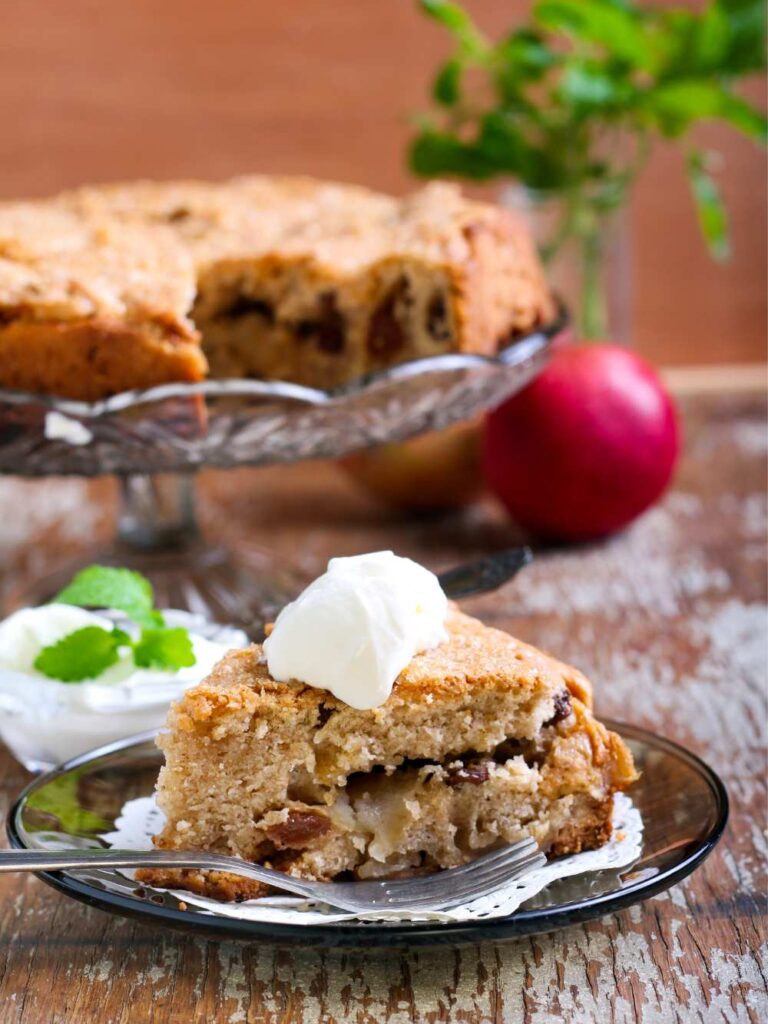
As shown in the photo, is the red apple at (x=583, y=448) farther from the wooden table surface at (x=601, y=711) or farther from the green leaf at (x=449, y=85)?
the green leaf at (x=449, y=85)

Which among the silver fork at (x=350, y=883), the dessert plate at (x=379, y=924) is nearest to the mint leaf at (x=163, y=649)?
the dessert plate at (x=379, y=924)

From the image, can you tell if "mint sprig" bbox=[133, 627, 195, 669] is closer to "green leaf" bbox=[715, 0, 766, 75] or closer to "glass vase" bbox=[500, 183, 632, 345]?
"glass vase" bbox=[500, 183, 632, 345]

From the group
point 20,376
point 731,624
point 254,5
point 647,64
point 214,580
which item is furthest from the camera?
point 254,5

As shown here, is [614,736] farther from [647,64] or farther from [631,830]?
[647,64]

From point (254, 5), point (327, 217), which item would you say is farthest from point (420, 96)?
point (327, 217)

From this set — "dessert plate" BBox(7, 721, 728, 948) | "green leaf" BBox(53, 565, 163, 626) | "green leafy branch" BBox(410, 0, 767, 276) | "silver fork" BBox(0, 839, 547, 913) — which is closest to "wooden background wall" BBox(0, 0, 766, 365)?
"green leafy branch" BBox(410, 0, 767, 276)

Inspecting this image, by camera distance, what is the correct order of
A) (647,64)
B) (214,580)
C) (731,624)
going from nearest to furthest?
(731,624), (214,580), (647,64)
